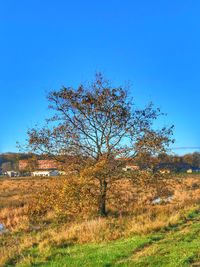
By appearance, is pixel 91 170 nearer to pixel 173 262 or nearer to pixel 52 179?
pixel 52 179

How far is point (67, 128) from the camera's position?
17.2 m

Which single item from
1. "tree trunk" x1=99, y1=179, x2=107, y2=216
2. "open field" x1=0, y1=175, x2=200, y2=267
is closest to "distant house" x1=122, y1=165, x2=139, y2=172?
"tree trunk" x1=99, y1=179, x2=107, y2=216

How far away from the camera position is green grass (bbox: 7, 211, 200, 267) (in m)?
8.14

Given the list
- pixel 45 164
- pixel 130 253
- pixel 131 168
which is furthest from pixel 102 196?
pixel 130 253

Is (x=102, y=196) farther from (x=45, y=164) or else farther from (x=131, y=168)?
(x=45, y=164)

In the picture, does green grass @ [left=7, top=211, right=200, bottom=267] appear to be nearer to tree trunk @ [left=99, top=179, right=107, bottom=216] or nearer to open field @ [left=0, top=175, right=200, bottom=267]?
open field @ [left=0, top=175, right=200, bottom=267]

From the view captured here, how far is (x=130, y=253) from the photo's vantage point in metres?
9.07

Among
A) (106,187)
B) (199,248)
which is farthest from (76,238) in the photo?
(106,187)

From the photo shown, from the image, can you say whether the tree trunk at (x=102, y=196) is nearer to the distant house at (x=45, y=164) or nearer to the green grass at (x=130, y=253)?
the distant house at (x=45, y=164)

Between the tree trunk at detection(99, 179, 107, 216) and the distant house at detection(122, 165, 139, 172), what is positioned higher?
the distant house at detection(122, 165, 139, 172)

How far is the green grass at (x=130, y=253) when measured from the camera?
320 inches

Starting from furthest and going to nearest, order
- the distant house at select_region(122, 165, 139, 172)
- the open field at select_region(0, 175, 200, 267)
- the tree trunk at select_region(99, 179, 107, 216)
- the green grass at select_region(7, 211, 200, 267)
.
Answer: the distant house at select_region(122, 165, 139, 172) → the tree trunk at select_region(99, 179, 107, 216) → the open field at select_region(0, 175, 200, 267) → the green grass at select_region(7, 211, 200, 267)

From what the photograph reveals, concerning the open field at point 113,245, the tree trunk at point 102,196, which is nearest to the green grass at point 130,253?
the open field at point 113,245

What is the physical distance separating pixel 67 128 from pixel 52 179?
2344mm
